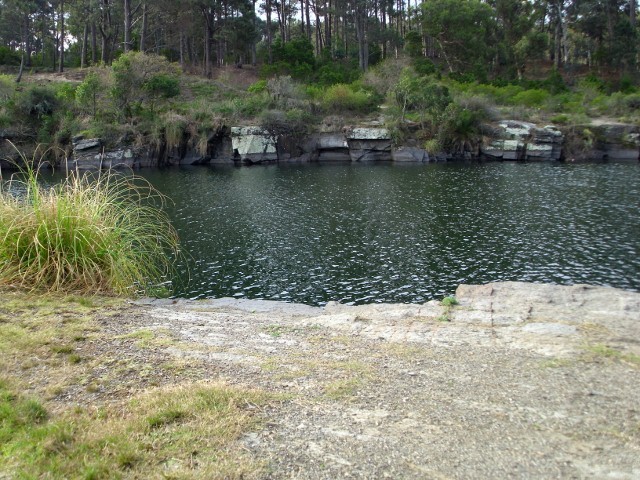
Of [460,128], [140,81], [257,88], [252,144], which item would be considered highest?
[257,88]

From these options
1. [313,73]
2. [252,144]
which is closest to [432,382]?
[252,144]

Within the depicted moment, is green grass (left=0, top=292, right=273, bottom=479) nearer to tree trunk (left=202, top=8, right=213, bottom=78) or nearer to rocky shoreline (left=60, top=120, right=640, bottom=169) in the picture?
rocky shoreline (left=60, top=120, right=640, bottom=169)

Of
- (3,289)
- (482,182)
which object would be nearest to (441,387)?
(3,289)

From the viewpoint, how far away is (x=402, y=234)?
793 inches

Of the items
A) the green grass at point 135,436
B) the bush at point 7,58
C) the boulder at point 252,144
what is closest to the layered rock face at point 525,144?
the boulder at point 252,144

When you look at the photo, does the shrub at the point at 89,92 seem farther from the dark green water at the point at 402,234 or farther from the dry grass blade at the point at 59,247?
the dry grass blade at the point at 59,247

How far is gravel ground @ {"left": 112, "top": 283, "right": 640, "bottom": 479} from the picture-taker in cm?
412

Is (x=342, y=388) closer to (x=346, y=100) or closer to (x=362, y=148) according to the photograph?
(x=362, y=148)

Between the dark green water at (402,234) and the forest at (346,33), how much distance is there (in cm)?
3037

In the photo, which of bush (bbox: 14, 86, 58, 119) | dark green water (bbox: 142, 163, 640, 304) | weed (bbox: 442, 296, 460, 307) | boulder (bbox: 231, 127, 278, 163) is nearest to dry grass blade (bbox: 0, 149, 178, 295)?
dark green water (bbox: 142, 163, 640, 304)

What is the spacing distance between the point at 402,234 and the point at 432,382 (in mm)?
14797

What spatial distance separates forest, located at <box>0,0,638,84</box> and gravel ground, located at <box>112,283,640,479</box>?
52.0 meters

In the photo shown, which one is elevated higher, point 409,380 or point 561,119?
point 561,119

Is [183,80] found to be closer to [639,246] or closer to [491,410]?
[639,246]
